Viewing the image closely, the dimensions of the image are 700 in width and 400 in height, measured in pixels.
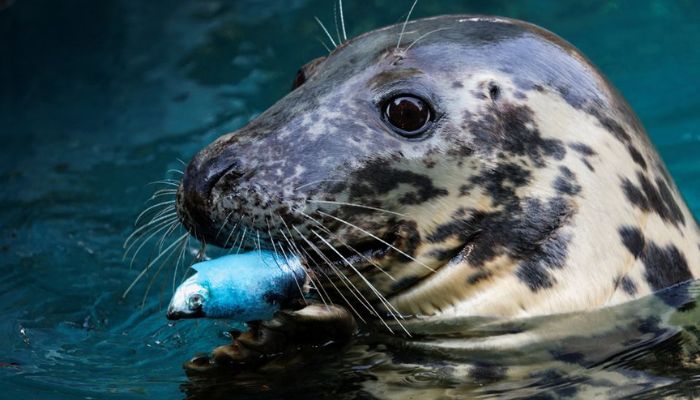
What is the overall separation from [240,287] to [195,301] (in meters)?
0.16

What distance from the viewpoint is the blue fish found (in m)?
3.36

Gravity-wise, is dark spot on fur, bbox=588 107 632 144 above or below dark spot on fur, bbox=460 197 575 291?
above

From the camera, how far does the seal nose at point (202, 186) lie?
3492 mm

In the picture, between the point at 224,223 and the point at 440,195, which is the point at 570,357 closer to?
the point at 440,195

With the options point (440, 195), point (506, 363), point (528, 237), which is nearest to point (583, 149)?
point (528, 237)

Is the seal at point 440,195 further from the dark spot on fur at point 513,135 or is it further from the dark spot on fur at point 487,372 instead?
the dark spot on fur at point 487,372

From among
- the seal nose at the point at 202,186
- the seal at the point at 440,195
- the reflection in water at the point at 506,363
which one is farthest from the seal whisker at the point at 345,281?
the seal nose at the point at 202,186

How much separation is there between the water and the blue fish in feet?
2.74

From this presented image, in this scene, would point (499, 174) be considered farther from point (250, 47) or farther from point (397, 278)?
point (250, 47)

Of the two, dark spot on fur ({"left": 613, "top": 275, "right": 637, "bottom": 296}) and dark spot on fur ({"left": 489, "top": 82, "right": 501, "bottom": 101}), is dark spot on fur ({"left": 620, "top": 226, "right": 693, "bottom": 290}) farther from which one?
dark spot on fur ({"left": 489, "top": 82, "right": 501, "bottom": 101})

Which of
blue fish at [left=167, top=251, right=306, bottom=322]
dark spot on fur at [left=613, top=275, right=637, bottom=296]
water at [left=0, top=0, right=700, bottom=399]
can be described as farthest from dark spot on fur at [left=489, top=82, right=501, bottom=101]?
water at [left=0, top=0, right=700, bottom=399]

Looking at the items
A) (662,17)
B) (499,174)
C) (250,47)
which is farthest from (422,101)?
(662,17)

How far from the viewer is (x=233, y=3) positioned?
8.93 meters

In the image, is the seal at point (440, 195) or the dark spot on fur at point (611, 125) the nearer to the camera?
the seal at point (440, 195)
